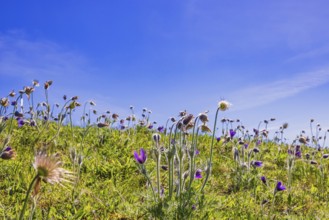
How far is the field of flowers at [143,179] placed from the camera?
3.54 meters

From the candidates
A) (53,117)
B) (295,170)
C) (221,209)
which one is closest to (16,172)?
(221,209)

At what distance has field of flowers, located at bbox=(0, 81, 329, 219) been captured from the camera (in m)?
3.54

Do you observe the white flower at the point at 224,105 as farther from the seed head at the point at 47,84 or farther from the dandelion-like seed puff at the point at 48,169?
the seed head at the point at 47,84

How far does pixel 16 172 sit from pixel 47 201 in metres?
1.01

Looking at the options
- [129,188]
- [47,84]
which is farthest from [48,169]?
[47,84]

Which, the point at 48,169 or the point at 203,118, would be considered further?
the point at 203,118

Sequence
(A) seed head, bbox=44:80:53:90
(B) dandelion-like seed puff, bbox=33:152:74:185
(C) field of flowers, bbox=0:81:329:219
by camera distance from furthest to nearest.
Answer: (A) seed head, bbox=44:80:53:90 < (C) field of flowers, bbox=0:81:329:219 < (B) dandelion-like seed puff, bbox=33:152:74:185

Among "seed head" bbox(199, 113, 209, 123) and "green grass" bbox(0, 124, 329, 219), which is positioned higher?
"seed head" bbox(199, 113, 209, 123)

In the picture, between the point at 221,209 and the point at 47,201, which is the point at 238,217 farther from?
the point at 47,201

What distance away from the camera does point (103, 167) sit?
6.00 m

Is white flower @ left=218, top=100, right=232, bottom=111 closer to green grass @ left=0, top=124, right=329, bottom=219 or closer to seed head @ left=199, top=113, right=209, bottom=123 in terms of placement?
seed head @ left=199, top=113, right=209, bottom=123

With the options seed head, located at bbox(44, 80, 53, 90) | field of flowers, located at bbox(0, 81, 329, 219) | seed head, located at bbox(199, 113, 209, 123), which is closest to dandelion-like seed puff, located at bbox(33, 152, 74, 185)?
field of flowers, located at bbox(0, 81, 329, 219)

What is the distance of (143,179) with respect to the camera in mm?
5898

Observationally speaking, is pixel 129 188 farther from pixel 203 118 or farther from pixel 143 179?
pixel 203 118
